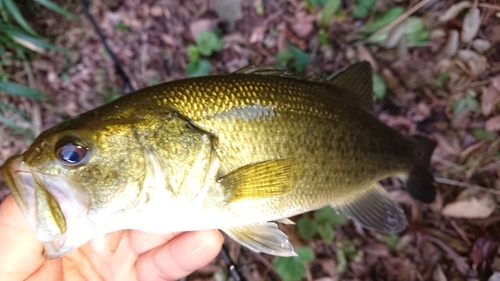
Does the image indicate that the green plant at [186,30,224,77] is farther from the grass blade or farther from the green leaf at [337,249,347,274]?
the green leaf at [337,249,347,274]

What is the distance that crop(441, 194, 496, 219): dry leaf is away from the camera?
6.41ft

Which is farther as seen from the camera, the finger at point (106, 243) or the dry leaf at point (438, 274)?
the dry leaf at point (438, 274)

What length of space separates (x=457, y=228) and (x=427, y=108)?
0.68 m

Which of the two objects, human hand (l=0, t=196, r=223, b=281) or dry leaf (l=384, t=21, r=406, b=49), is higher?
dry leaf (l=384, t=21, r=406, b=49)

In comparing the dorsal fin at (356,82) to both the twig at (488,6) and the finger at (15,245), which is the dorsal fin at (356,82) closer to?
the twig at (488,6)

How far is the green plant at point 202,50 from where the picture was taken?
214cm

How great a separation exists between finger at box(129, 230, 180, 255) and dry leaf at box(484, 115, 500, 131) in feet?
5.74

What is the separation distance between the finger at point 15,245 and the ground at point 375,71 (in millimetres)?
982

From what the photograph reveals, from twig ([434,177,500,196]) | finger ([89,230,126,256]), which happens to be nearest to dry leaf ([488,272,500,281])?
twig ([434,177,500,196])

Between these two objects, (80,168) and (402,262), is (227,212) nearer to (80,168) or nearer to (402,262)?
(80,168)

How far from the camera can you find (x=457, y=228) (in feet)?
6.59

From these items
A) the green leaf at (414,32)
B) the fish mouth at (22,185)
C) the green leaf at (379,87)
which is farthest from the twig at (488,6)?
the fish mouth at (22,185)

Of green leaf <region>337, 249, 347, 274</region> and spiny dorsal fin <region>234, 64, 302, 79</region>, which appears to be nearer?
spiny dorsal fin <region>234, 64, 302, 79</region>

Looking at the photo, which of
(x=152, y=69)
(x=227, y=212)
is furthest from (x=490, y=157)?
(x=152, y=69)
